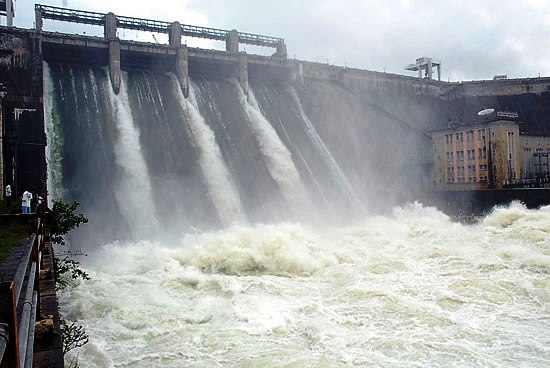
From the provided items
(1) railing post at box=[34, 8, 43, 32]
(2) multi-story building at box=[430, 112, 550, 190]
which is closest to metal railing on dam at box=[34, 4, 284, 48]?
(1) railing post at box=[34, 8, 43, 32]

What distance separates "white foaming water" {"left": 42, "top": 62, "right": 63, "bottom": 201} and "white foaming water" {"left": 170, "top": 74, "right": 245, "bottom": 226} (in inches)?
211

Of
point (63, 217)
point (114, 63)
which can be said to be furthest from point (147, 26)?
point (63, 217)

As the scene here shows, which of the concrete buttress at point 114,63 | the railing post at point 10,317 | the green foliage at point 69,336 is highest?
the concrete buttress at point 114,63

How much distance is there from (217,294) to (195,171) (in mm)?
8730

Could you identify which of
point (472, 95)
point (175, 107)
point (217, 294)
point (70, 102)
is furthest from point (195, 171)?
point (472, 95)

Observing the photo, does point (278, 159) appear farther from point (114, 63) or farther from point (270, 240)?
point (114, 63)

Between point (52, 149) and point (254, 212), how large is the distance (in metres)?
8.05

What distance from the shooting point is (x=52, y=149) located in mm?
17047

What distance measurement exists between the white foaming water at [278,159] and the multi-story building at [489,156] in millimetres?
10540

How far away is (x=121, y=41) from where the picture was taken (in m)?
20.6

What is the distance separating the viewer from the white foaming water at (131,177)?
16.1 m

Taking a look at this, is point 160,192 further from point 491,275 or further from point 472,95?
point 472,95

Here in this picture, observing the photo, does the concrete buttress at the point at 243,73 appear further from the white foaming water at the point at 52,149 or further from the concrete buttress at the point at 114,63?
the white foaming water at the point at 52,149

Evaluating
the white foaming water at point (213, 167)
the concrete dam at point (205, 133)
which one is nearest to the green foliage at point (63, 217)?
the concrete dam at point (205, 133)
